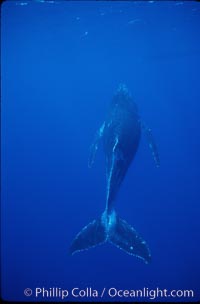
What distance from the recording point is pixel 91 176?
2270cm

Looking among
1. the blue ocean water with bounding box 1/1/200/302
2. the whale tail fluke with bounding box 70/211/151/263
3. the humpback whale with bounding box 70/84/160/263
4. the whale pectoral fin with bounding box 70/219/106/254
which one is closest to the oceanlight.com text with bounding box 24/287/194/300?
the blue ocean water with bounding box 1/1/200/302

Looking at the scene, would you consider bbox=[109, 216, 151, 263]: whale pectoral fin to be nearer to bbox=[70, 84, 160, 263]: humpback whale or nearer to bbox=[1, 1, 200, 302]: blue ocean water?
bbox=[70, 84, 160, 263]: humpback whale

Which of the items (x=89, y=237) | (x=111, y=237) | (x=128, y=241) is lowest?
(x=128, y=241)

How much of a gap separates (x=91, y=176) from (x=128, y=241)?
13.3 metres

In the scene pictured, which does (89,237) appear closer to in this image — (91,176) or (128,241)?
(128,241)

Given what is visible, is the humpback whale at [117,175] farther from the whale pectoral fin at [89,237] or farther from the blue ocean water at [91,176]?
the blue ocean water at [91,176]

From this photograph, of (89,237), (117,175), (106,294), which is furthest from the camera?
(117,175)

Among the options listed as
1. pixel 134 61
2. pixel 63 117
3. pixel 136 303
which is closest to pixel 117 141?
pixel 136 303

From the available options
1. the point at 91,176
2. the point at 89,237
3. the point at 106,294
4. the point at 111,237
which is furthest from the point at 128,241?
the point at 91,176

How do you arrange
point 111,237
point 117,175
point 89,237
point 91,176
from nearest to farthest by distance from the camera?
1. point 89,237
2. point 111,237
3. point 117,175
4. point 91,176

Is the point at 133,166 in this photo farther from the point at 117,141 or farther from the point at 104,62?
the point at 104,62

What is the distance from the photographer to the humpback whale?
367 inches

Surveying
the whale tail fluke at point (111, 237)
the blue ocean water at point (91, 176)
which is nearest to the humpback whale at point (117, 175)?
the whale tail fluke at point (111, 237)

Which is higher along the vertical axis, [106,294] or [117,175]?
[117,175]
